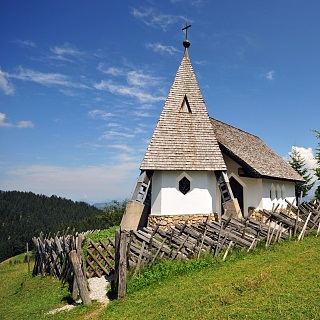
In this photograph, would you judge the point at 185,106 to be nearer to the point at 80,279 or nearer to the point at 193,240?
the point at 193,240

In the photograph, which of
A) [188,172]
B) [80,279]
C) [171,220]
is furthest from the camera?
[188,172]

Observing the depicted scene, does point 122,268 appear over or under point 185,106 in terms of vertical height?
under

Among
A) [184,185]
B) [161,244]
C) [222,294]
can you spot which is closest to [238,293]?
[222,294]

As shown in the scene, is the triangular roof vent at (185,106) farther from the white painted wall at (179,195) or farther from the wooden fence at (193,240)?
the wooden fence at (193,240)

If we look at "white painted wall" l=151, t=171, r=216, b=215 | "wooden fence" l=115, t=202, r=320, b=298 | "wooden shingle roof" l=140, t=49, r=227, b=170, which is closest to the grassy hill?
"wooden fence" l=115, t=202, r=320, b=298

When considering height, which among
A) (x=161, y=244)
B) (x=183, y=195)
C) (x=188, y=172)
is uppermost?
(x=188, y=172)

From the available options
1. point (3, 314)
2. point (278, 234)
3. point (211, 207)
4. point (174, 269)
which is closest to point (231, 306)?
point (174, 269)

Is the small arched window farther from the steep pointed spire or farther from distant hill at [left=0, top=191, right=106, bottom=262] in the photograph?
distant hill at [left=0, top=191, right=106, bottom=262]

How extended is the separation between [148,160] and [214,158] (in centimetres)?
393

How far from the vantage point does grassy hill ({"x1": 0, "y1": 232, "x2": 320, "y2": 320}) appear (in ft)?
19.9

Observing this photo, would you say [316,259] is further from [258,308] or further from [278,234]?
[258,308]

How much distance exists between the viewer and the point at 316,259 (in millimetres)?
8953

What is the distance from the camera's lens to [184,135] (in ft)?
54.5

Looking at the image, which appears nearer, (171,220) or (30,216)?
(171,220)
